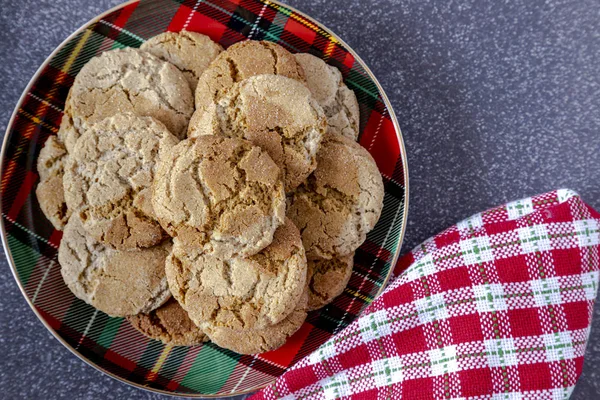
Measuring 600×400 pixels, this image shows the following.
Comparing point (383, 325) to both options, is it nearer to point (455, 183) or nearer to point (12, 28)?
point (455, 183)

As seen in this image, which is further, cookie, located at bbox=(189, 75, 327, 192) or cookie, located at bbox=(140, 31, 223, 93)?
cookie, located at bbox=(140, 31, 223, 93)

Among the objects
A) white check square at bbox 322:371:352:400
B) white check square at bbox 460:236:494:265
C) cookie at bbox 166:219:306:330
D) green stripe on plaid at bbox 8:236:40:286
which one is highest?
white check square at bbox 460:236:494:265

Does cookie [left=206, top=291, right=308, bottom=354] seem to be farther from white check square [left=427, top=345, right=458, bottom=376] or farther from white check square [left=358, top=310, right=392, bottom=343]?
white check square [left=427, top=345, right=458, bottom=376]


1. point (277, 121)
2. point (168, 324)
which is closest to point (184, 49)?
point (277, 121)

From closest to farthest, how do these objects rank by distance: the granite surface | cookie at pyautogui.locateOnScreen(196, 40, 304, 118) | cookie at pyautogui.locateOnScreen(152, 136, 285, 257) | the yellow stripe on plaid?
cookie at pyautogui.locateOnScreen(152, 136, 285, 257)
cookie at pyautogui.locateOnScreen(196, 40, 304, 118)
the yellow stripe on plaid
the granite surface

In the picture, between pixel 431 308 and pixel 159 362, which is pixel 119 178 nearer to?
pixel 159 362

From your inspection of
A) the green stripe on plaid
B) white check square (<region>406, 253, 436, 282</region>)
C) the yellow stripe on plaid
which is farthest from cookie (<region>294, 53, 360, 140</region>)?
the green stripe on plaid

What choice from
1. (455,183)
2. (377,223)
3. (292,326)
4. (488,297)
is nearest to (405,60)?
(455,183)
